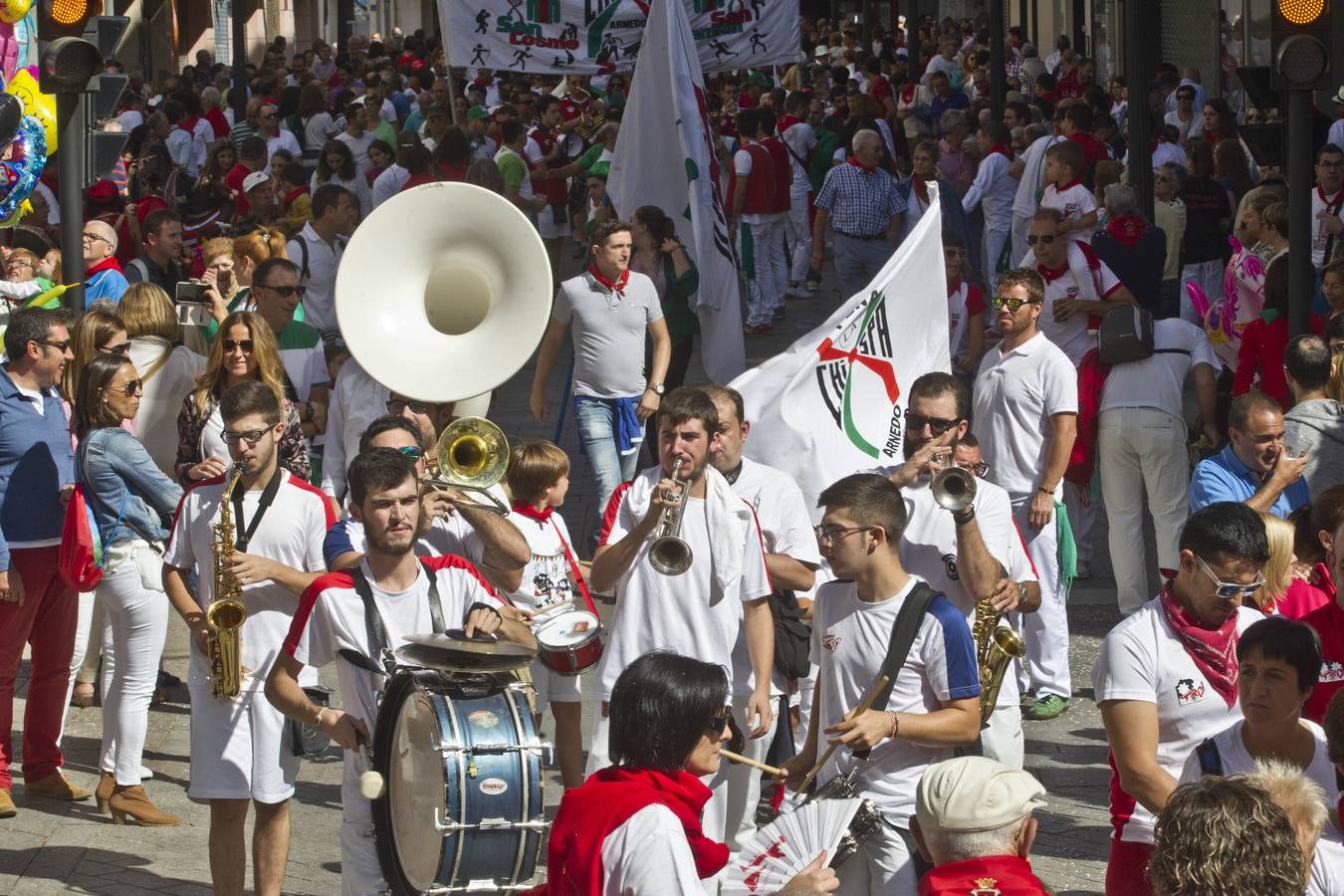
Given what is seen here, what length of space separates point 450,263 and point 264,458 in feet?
3.88

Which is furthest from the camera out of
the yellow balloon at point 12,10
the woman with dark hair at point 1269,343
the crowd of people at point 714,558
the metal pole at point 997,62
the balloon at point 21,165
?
the metal pole at point 997,62

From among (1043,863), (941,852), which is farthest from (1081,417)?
(941,852)

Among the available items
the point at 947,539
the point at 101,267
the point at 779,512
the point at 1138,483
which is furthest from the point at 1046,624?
the point at 101,267

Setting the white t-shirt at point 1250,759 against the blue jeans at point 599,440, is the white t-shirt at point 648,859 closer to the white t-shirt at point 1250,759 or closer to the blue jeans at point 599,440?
the white t-shirt at point 1250,759

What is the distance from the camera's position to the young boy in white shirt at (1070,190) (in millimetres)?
12648

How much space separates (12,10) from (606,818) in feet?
24.9

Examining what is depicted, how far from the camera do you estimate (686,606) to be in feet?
19.6

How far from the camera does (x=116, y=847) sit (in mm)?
7016

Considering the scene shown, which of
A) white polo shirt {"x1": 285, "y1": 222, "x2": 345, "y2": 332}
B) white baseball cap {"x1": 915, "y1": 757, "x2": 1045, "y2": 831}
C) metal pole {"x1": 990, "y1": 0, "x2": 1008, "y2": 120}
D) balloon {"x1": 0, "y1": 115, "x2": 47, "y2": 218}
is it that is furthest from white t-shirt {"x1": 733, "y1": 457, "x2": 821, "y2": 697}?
metal pole {"x1": 990, "y1": 0, "x2": 1008, "y2": 120}

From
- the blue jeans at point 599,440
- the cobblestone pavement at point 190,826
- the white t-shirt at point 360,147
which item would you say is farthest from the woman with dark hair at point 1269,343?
the white t-shirt at point 360,147

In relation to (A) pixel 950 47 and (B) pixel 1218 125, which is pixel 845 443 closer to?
(B) pixel 1218 125

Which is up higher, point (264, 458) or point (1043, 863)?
point (264, 458)

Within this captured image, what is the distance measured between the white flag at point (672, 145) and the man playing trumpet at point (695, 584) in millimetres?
6385

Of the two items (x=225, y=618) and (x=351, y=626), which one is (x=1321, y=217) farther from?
(x=351, y=626)
